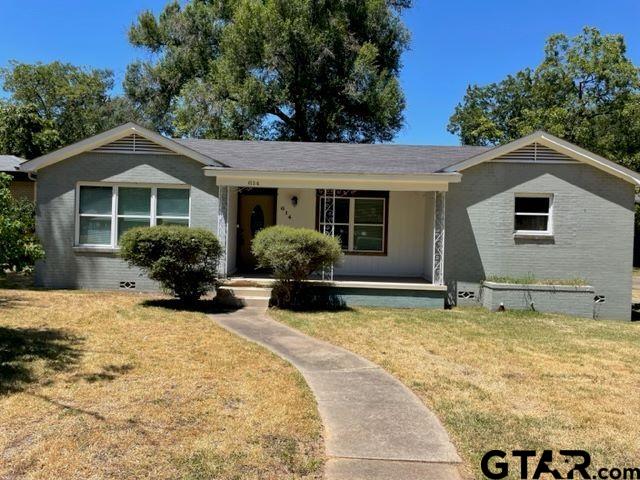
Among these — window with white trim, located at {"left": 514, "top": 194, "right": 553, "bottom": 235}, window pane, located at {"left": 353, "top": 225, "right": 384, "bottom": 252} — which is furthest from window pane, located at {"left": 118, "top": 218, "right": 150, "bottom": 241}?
window with white trim, located at {"left": 514, "top": 194, "right": 553, "bottom": 235}

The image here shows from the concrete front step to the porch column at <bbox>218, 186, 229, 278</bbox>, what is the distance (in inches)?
27.3

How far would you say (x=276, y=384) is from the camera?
553 centimetres

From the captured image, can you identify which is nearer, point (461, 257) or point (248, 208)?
point (461, 257)

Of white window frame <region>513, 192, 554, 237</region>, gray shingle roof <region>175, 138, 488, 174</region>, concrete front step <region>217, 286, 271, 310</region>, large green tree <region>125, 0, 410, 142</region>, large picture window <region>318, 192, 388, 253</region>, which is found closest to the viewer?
concrete front step <region>217, 286, 271, 310</region>

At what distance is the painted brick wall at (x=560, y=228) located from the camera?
1219 cm

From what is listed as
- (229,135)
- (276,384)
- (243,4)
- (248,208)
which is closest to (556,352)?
(276,384)

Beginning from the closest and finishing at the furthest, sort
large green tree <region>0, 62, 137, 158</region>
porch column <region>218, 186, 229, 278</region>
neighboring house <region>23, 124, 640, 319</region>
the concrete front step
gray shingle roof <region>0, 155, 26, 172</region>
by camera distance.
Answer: the concrete front step, porch column <region>218, 186, 229, 278</region>, neighboring house <region>23, 124, 640, 319</region>, gray shingle roof <region>0, 155, 26, 172</region>, large green tree <region>0, 62, 137, 158</region>

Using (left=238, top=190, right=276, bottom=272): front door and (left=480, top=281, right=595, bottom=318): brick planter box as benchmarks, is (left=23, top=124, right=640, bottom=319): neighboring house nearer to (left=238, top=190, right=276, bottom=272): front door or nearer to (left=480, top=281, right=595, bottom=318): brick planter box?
(left=480, top=281, right=595, bottom=318): brick planter box

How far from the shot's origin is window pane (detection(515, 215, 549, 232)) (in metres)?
12.4

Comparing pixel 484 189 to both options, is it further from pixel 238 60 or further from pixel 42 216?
pixel 238 60

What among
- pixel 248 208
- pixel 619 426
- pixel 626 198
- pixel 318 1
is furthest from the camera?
pixel 318 1

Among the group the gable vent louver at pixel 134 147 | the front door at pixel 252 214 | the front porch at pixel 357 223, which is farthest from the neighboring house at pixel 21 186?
the front porch at pixel 357 223

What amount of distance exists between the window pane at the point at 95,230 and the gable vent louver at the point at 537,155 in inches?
399

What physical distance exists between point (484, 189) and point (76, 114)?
109ft
